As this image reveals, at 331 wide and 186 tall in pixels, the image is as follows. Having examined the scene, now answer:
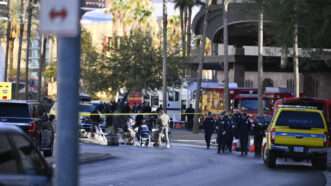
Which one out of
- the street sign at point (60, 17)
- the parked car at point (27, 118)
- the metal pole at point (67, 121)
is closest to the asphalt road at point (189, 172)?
the parked car at point (27, 118)

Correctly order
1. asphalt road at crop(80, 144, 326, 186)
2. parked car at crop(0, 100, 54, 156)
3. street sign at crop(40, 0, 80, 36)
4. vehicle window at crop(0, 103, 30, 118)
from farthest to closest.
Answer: vehicle window at crop(0, 103, 30, 118) → parked car at crop(0, 100, 54, 156) → asphalt road at crop(80, 144, 326, 186) → street sign at crop(40, 0, 80, 36)

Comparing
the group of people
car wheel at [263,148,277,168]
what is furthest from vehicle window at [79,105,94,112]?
car wheel at [263,148,277,168]

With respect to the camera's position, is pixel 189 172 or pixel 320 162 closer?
pixel 189 172

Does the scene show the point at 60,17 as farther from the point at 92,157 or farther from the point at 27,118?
the point at 92,157

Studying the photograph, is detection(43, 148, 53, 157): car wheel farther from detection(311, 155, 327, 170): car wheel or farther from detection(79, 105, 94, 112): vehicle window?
detection(79, 105, 94, 112): vehicle window

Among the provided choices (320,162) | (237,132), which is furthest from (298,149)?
(237,132)

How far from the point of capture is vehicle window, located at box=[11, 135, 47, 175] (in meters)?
8.66

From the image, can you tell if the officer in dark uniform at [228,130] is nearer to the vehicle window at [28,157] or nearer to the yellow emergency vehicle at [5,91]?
the yellow emergency vehicle at [5,91]

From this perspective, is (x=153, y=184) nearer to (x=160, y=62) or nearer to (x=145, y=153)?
(x=145, y=153)

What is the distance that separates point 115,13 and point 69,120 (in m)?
83.1

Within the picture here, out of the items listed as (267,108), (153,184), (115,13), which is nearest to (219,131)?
(153,184)

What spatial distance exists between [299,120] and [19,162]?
1825cm

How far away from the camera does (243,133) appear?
34406 mm

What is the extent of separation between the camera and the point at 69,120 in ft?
24.1
